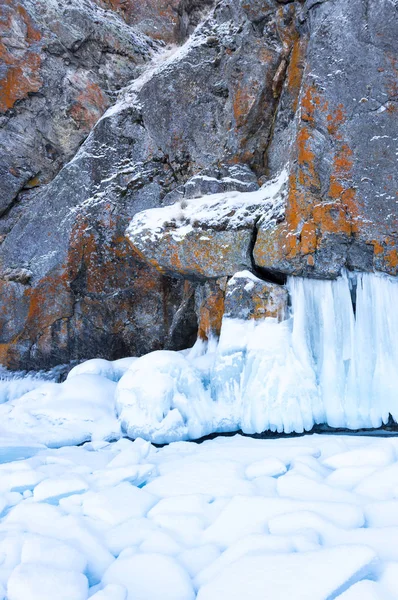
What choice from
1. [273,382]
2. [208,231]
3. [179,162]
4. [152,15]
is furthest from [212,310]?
[152,15]

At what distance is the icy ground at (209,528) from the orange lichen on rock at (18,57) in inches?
404

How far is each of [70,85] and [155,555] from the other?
11846mm

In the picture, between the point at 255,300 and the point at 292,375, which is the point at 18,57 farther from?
the point at 292,375

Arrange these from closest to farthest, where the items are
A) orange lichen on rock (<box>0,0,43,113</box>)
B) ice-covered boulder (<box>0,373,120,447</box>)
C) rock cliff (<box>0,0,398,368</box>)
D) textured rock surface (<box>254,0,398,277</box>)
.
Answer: ice-covered boulder (<box>0,373,120,447</box>) < textured rock surface (<box>254,0,398,277</box>) < rock cliff (<box>0,0,398,368</box>) < orange lichen on rock (<box>0,0,43,113</box>)

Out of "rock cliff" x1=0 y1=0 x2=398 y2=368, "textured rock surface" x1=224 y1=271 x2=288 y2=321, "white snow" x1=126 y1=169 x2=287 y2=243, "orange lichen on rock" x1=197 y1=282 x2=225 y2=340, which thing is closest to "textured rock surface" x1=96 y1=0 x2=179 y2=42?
"rock cliff" x1=0 y1=0 x2=398 y2=368

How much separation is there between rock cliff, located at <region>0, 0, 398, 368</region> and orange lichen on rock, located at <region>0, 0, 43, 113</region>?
37mm

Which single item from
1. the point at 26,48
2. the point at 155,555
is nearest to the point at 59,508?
the point at 155,555

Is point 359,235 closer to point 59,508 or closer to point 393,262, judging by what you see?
point 393,262

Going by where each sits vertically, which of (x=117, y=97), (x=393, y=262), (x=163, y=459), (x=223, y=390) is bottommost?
(x=163, y=459)

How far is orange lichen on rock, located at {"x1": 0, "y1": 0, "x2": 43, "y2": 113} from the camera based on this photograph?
1053cm

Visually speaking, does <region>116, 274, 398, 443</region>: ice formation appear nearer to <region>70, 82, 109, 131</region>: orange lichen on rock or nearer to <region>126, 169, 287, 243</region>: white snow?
<region>126, 169, 287, 243</region>: white snow

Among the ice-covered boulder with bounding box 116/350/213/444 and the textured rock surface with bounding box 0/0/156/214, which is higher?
the textured rock surface with bounding box 0/0/156/214

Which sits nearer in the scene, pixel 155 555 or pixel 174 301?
pixel 155 555

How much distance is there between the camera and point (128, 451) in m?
4.39
